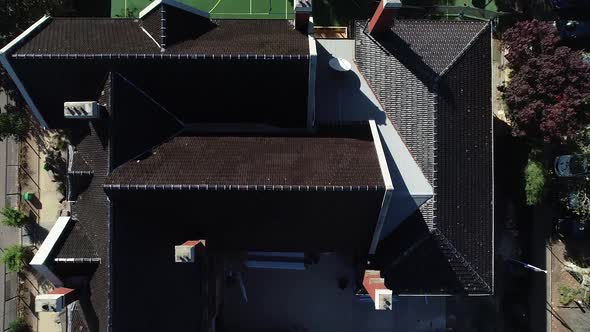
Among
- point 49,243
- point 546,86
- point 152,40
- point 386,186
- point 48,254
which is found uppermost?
point 152,40

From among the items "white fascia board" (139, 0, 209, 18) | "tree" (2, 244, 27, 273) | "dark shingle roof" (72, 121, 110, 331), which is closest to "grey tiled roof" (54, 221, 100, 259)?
"dark shingle roof" (72, 121, 110, 331)

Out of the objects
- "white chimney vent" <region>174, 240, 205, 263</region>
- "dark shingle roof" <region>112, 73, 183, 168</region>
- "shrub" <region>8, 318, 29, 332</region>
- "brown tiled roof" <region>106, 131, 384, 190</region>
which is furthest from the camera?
"shrub" <region>8, 318, 29, 332</region>

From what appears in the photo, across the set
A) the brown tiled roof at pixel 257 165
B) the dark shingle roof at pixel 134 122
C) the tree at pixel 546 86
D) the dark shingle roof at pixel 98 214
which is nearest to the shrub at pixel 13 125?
→ the dark shingle roof at pixel 98 214

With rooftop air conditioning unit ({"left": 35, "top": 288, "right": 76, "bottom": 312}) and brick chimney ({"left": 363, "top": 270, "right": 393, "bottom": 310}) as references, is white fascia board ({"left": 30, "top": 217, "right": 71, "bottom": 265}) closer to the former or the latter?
rooftop air conditioning unit ({"left": 35, "top": 288, "right": 76, "bottom": 312})

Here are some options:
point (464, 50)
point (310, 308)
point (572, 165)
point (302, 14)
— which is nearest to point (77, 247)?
point (310, 308)

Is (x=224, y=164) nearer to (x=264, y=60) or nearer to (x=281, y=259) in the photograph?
(x=264, y=60)

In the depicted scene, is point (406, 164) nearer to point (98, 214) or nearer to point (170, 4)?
point (170, 4)

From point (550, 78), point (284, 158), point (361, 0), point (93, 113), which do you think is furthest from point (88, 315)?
point (550, 78)
